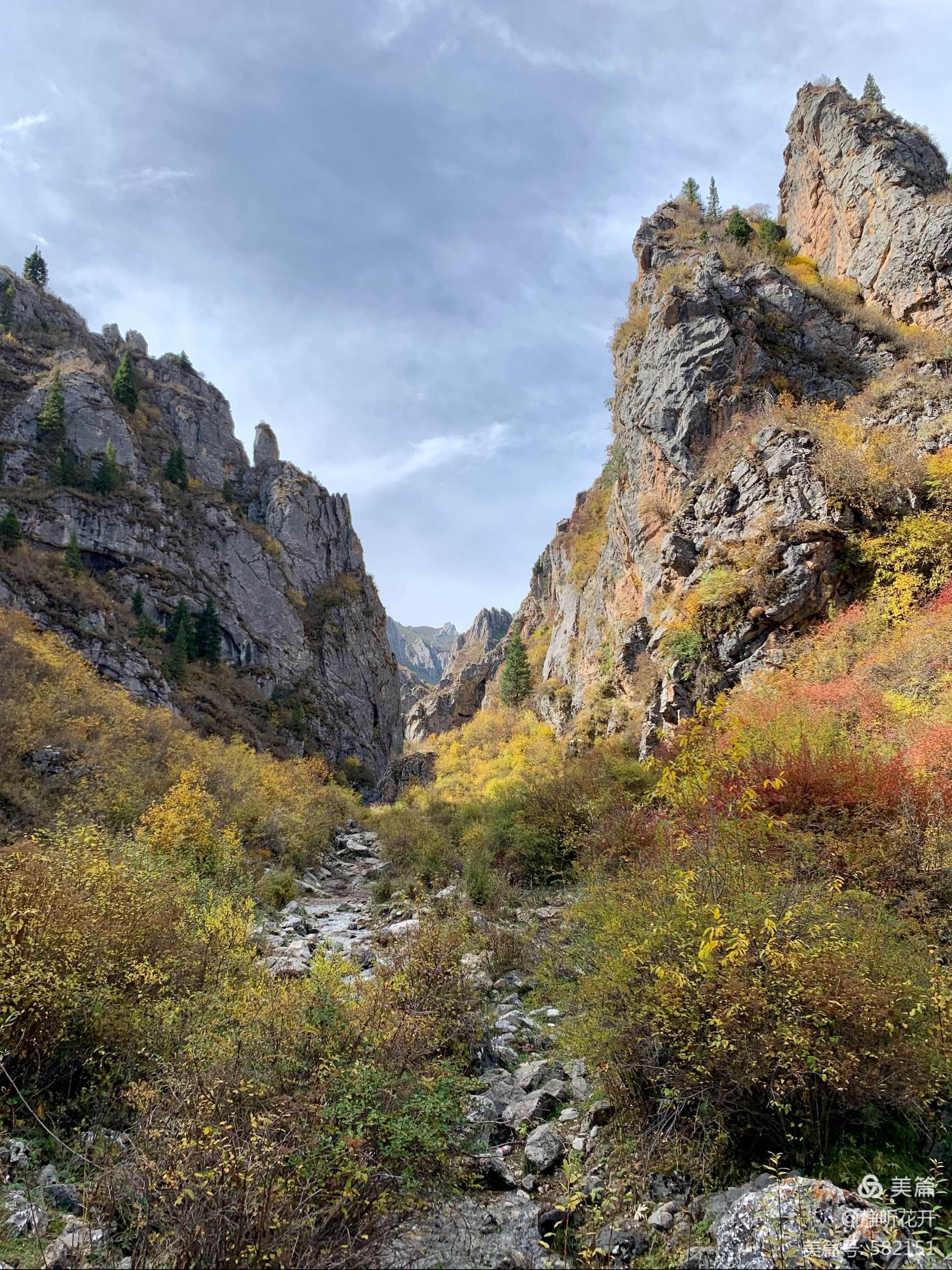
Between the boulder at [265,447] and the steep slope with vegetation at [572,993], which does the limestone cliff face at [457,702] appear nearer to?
the boulder at [265,447]

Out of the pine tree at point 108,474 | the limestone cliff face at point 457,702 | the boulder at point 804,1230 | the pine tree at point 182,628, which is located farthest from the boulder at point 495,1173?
the limestone cliff face at point 457,702

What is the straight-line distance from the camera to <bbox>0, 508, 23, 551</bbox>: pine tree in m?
34.4

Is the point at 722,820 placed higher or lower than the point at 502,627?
lower

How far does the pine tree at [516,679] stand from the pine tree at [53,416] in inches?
1653

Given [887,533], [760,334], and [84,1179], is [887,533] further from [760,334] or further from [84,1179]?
[84,1179]

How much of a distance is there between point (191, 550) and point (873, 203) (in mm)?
54020

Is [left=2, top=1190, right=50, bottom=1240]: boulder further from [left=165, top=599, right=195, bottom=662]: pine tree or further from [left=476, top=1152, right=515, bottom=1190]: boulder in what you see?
[left=165, top=599, right=195, bottom=662]: pine tree

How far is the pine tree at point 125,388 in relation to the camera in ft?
186

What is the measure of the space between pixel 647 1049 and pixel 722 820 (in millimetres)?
2207

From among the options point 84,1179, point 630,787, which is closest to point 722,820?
point 84,1179

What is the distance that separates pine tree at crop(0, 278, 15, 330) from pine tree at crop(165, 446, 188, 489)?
2221 centimetres

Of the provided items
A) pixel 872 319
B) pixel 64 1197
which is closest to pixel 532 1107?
pixel 64 1197

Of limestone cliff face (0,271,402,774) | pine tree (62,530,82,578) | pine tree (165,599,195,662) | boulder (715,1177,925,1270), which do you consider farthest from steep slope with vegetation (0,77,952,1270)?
pine tree (165,599,195,662)

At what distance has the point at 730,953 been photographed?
3697 millimetres
